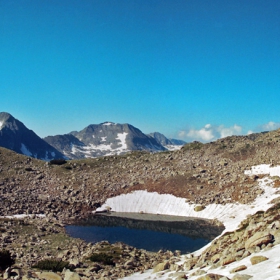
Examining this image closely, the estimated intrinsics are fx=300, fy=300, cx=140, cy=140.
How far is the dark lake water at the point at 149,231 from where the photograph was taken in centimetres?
4829

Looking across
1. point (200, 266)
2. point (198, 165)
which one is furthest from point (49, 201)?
point (200, 266)

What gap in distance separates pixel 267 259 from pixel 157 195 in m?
58.1

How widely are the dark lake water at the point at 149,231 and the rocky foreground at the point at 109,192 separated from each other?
171 inches

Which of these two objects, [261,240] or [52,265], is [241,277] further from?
[52,265]

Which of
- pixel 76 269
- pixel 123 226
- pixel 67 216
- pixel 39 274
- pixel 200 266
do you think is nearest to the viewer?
pixel 200 266

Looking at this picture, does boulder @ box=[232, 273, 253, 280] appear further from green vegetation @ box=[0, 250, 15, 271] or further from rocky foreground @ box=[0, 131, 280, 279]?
green vegetation @ box=[0, 250, 15, 271]

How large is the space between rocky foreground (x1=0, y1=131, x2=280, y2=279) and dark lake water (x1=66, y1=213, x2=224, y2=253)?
4.35 metres

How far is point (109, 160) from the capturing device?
10312cm

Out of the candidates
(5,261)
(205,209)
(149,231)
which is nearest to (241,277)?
(5,261)

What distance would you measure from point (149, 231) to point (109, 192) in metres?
24.7

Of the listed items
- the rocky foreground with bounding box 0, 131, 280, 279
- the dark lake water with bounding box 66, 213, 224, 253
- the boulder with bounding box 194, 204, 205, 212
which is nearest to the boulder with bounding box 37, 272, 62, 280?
the rocky foreground with bounding box 0, 131, 280, 279

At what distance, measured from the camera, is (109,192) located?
260 ft

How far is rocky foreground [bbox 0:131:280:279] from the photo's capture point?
31469 millimetres

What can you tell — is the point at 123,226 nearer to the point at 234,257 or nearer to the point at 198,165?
the point at 198,165
